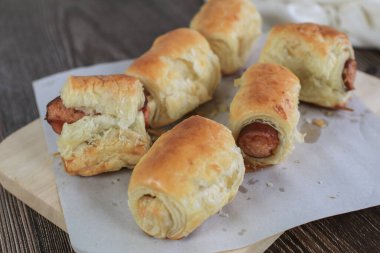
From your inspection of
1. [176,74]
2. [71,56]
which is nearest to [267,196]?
[176,74]

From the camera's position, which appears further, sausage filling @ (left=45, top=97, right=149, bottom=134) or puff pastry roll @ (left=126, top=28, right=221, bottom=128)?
puff pastry roll @ (left=126, top=28, right=221, bottom=128)

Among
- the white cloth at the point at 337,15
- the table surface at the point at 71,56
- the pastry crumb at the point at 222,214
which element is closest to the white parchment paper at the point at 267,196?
the pastry crumb at the point at 222,214

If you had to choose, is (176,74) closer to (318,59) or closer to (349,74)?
(318,59)

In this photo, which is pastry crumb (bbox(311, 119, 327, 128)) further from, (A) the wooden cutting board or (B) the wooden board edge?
(B) the wooden board edge

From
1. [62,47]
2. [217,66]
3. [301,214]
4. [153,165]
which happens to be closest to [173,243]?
[153,165]

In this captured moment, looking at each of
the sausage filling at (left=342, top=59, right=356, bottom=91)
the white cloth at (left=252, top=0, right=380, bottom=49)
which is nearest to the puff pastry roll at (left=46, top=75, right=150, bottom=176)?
the sausage filling at (left=342, top=59, right=356, bottom=91)

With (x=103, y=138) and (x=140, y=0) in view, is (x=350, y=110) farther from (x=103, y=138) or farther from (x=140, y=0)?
(x=140, y=0)
